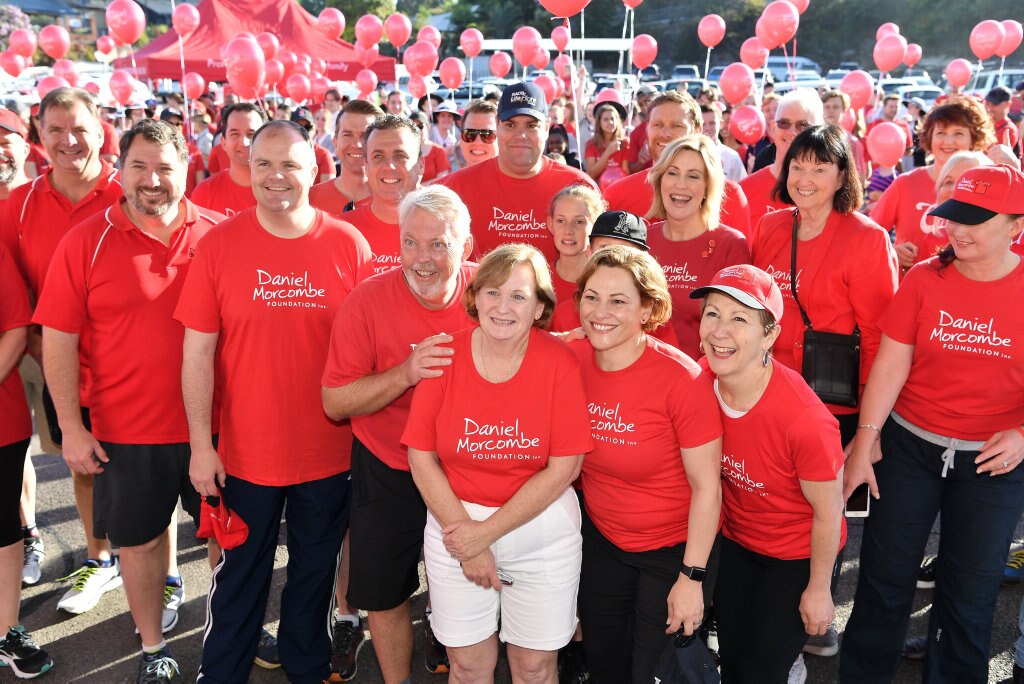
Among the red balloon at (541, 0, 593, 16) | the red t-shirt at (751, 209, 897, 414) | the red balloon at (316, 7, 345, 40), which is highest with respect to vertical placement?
the red balloon at (316, 7, 345, 40)

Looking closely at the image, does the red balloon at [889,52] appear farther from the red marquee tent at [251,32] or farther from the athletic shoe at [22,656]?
the red marquee tent at [251,32]

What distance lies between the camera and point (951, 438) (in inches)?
121

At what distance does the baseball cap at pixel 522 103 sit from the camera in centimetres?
435

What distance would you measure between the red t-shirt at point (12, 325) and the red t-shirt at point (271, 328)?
0.91 metres

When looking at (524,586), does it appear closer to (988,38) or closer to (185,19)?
(988,38)

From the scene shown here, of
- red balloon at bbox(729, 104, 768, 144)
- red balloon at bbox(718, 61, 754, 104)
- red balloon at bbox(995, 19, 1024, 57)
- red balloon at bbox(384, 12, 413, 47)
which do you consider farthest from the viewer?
red balloon at bbox(384, 12, 413, 47)

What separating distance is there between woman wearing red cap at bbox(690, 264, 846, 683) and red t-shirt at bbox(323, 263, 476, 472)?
0.99m

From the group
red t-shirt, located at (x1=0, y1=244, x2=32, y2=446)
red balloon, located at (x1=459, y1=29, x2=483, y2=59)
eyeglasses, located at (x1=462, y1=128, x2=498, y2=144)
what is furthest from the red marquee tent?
red t-shirt, located at (x1=0, y1=244, x2=32, y2=446)

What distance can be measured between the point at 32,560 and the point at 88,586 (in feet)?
1.70

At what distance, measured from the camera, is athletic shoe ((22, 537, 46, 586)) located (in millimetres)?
4414

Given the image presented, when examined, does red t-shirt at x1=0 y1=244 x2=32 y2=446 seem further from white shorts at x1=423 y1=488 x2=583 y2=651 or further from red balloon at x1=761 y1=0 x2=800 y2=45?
red balloon at x1=761 y1=0 x2=800 y2=45

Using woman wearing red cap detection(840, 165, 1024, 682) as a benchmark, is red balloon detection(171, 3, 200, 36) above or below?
above

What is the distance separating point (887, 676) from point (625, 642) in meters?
1.18

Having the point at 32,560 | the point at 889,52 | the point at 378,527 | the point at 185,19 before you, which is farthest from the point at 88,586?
the point at 185,19
